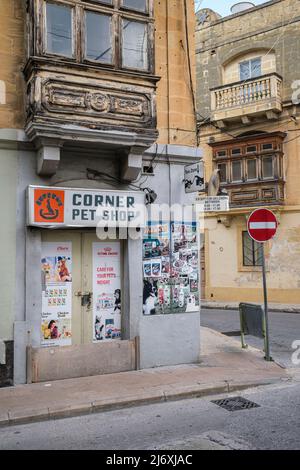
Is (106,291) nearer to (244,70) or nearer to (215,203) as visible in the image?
(215,203)

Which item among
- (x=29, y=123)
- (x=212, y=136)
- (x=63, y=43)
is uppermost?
(x=212, y=136)

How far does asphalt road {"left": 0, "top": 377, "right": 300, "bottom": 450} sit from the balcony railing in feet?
50.1

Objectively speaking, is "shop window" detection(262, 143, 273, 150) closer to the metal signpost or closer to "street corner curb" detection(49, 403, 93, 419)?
the metal signpost

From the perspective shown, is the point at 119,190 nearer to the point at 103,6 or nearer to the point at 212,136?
the point at 103,6

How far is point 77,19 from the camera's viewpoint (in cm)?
797

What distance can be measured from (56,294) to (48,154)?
239 cm

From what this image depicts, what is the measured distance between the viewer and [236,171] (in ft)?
69.1

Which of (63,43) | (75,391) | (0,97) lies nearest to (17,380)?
(75,391)

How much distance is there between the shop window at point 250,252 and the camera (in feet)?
67.9

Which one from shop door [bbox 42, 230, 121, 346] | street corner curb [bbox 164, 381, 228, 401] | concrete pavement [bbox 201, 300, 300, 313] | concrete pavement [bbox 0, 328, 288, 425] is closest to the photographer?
concrete pavement [bbox 0, 328, 288, 425]

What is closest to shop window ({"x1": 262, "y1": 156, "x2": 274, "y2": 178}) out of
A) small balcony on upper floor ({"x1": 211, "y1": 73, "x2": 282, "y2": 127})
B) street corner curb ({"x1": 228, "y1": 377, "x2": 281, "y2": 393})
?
small balcony on upper floor ({"x1": 211, "y1": 73, "x2": 282, "y2": 127})

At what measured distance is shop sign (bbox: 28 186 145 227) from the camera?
7750 millimetres

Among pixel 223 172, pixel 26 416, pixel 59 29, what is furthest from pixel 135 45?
pixel 223 172
